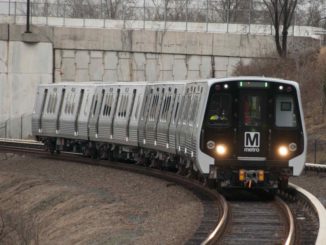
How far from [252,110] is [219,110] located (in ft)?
2.44

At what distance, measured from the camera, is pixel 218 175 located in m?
19.9

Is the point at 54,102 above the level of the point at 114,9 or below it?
below

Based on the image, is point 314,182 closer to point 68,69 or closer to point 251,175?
point 251,175

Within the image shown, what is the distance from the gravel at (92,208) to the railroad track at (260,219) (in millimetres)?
329

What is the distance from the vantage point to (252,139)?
20.0 m

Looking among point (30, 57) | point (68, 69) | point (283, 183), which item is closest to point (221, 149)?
point (283, 183)

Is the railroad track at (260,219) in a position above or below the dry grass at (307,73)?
below

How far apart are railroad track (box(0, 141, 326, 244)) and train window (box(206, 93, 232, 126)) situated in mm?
1645

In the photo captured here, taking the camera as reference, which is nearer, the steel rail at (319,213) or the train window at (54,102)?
the steel rail at (319,213)

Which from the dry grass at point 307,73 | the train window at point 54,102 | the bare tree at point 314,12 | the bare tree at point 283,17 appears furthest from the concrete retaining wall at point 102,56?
the bare tree at point 314,12

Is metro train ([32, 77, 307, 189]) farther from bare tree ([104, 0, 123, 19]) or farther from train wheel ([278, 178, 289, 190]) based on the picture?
bare tree ([104, 0, 123, 19])

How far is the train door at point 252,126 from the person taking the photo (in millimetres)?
19906

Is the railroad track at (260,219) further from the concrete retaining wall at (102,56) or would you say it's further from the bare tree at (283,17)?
the concrete retaining wall at (102,56)

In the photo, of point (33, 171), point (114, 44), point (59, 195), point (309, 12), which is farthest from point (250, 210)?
point (309, 12)
